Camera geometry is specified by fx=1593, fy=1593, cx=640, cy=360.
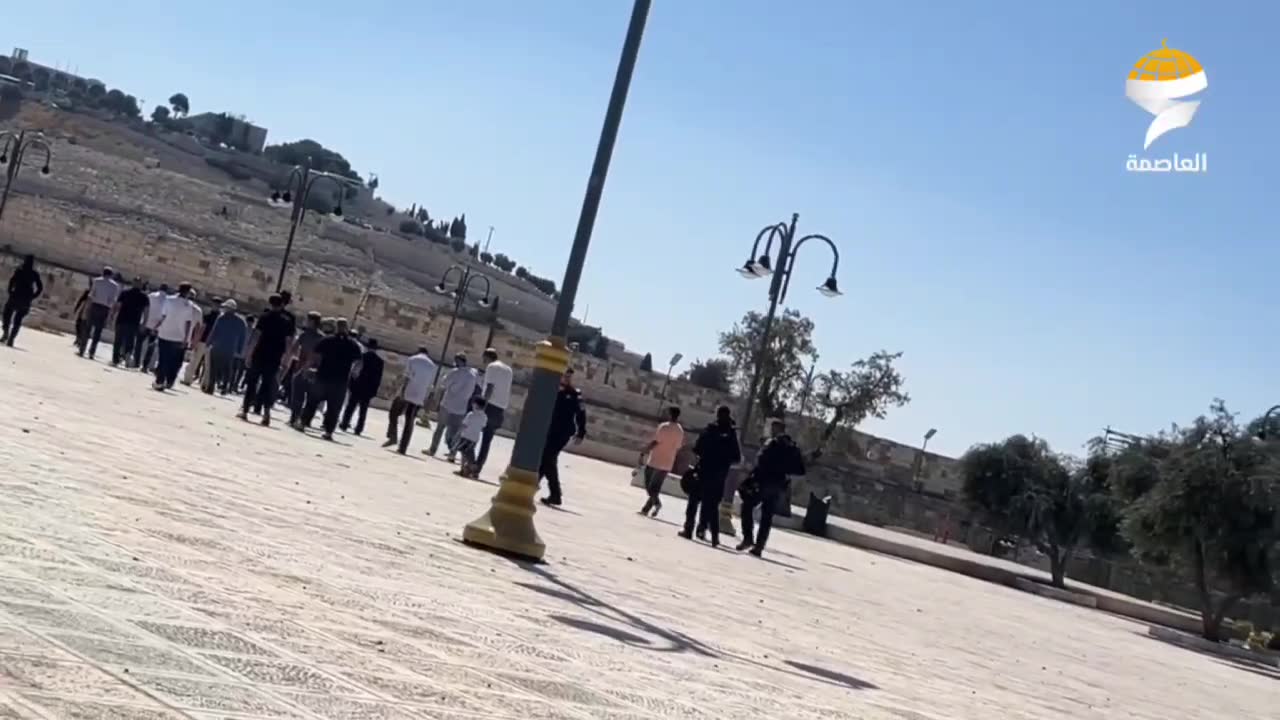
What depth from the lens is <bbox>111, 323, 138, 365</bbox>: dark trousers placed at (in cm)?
2680

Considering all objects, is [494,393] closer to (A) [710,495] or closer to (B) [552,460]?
(B) [552,460]

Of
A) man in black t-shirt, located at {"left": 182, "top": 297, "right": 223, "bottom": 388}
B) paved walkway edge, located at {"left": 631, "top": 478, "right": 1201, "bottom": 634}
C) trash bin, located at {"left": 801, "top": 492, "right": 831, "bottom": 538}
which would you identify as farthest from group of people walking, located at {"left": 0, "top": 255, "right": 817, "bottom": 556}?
paved walkway edge, located at {"left": 631, "top": 478, "right": 1201, "bottom": 634}

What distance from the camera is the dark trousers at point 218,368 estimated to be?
77.4 ft

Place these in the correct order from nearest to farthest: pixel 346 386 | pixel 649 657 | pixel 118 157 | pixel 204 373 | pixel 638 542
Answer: pixel 649 657 → pixel 638 542 → pixel 346 386 → pixel 204 373 → pixel 118 157

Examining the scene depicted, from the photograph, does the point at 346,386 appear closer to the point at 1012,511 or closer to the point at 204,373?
the point at 204,373

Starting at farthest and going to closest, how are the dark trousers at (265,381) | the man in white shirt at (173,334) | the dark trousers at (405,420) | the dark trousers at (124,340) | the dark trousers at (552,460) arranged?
the dark trousers at (124,340)
the man in white shirt at (173,334)
the dark trousers at (405,420)
the dark trousers at (265,381)
the dark trousers at (552,460)

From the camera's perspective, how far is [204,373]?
998 inches

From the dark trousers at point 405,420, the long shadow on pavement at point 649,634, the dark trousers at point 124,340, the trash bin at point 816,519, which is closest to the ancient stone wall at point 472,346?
the trash bin at point 816,519

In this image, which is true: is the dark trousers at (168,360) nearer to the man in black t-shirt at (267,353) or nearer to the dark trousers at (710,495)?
the man in black t-shirt at (267,353)

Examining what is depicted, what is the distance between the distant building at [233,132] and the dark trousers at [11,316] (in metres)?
135

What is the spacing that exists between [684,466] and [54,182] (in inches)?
3154

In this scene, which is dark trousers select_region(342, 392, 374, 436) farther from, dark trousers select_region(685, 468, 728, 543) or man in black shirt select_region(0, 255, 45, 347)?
man in black shirt select_region(0, 255, 45, 347)

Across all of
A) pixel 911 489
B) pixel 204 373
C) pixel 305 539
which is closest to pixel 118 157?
pixel 911 489

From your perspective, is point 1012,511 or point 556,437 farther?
point 1012,511
